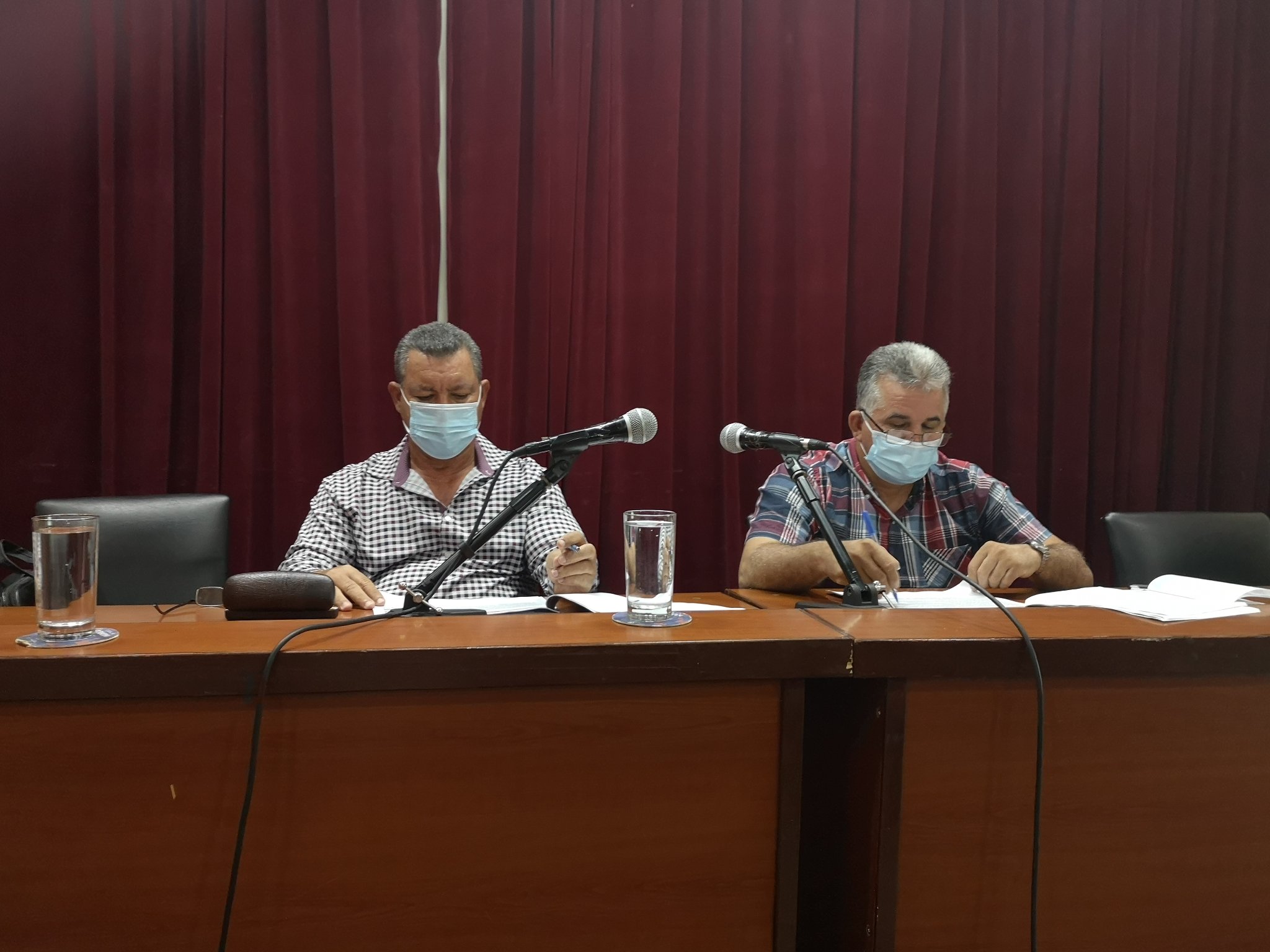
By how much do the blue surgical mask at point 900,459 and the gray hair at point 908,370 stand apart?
90 mm

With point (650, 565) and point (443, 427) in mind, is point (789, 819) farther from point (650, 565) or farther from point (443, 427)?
point (443, 427)

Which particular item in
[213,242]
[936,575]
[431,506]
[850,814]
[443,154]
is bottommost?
[850,814]

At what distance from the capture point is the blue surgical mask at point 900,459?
6.24ft

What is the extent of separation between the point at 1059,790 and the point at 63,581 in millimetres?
1056

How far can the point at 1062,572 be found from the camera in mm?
1798

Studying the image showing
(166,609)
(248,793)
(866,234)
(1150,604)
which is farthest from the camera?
(866,234)

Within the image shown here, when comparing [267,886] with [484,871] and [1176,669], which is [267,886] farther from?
[1176,669]

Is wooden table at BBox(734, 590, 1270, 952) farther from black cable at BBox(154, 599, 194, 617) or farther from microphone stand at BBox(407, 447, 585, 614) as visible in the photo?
black cable at BBox(154, 599, 194, 617)

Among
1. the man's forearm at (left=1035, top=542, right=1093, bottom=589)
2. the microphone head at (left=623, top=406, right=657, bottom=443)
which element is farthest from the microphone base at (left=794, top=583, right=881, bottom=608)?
the man's forearm at (left=1035, top=542, right=1093, bottom=589)

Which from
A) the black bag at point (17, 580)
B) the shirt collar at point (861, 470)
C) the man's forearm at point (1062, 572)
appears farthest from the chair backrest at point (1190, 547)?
the black bag at point (17, 580)

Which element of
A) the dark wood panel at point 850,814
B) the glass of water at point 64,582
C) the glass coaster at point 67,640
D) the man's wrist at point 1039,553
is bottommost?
the dark wood panel at point 850,814

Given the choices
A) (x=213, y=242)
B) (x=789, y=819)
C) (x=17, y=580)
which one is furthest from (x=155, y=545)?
(x=789, y=819)

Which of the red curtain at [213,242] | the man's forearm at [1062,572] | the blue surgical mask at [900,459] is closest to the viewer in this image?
the man's forearm at [1062,572]

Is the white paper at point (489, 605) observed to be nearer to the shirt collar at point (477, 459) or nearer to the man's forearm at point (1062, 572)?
the shirt collar at point (477, 459)
